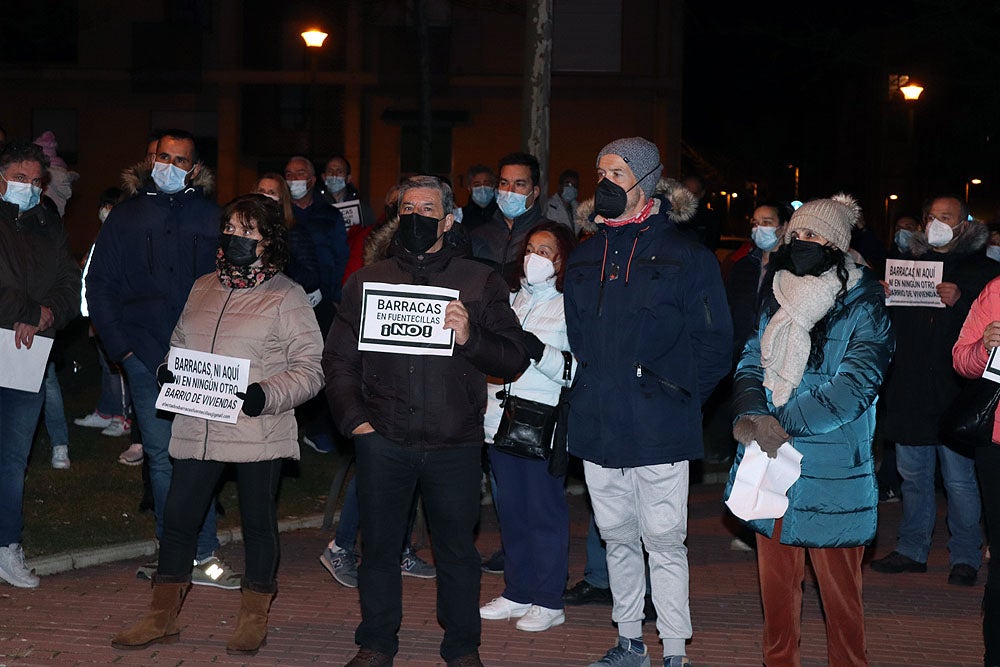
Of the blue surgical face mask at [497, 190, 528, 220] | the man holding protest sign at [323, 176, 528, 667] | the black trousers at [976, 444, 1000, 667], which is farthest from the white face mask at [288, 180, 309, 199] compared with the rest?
the black trousers at [976, 444, 1000, 667]

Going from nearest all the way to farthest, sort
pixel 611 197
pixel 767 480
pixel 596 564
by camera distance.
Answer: pixel 767 480
pixel 611 197
pixel 596 564

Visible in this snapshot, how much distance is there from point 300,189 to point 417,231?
4.26m

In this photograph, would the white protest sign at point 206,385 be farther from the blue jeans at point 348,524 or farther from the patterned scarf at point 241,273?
the blue jeans at point 348,524

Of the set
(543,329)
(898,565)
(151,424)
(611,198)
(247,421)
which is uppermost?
(611,198)

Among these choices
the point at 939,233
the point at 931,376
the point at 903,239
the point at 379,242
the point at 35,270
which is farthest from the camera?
the point at 903,239

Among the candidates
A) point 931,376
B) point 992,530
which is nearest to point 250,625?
point 992,530

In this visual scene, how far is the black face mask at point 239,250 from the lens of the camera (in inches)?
252

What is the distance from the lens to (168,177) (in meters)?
7.47

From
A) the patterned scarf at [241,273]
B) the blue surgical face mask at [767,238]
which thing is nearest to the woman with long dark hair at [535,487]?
the patterned scarf at [241,273]

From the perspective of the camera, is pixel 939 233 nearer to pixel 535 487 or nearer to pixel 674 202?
pixel 674 202

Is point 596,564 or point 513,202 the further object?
point 513,202

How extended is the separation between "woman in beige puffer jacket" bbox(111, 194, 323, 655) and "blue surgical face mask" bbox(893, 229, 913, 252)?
469 cm

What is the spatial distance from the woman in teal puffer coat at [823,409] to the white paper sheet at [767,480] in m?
0.05

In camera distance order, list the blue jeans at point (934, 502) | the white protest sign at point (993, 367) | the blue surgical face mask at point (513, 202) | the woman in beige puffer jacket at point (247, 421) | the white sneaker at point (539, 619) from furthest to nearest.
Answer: the blue jeans at point (934, 502), the blue surgical face mask at point (513, 202), the white sneaker at point (539, 619), the woman in beige puffer jacket at point (247, 421), the white protest sign at point (993, 367)
